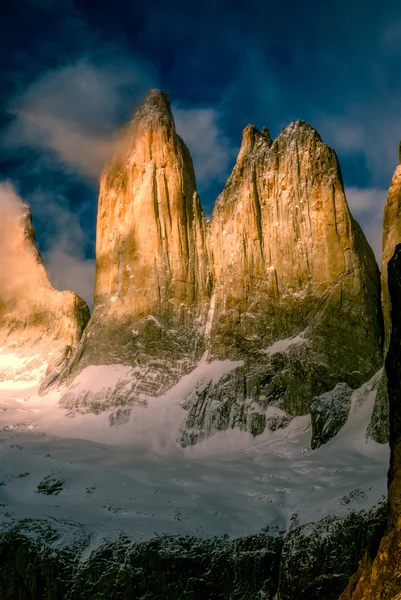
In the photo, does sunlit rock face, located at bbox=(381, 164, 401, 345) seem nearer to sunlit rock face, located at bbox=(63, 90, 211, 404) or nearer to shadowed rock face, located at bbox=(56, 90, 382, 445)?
shadowed rock face, located at bbox=(56, 90, 382, 445)

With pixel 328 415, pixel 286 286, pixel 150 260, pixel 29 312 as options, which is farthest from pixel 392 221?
pixel 29 312

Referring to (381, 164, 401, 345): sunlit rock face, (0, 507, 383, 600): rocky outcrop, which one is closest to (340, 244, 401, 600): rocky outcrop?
(0, 507, 383, 600): rocky outcrop

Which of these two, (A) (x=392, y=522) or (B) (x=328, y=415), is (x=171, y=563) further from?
(A) (x=392, y=522)

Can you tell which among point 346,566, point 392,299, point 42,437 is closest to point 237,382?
point 42,437

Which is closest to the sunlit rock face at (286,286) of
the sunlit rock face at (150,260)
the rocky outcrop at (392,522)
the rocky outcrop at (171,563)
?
the sunlit rock face at (150,260)

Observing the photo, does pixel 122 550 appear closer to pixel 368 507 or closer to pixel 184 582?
pixel 184 582

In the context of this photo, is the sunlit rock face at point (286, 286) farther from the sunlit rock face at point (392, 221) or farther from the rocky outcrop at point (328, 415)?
the sunlit rock face at point (392, 221)
